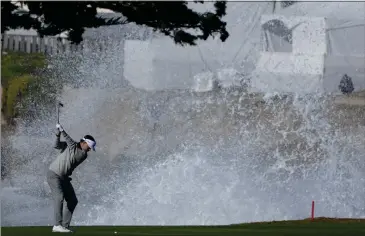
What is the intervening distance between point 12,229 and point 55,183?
2.86ft

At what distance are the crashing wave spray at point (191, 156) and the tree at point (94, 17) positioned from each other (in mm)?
5314

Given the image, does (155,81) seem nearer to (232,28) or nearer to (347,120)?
(232,28)

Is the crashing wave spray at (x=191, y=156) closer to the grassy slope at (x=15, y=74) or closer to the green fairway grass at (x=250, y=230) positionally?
the grassy slope at (x=15, y=74)

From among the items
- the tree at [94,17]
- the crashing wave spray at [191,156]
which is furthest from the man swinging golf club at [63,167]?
the crashing wave spray at [191,156]

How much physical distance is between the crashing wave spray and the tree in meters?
5.31

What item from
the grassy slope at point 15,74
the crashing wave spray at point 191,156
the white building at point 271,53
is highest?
the white building at point 271,53

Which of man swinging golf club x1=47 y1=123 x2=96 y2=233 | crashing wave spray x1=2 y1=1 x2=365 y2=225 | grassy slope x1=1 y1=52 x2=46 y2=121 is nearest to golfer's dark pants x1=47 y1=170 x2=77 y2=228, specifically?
man swinging golf club x1=47 y1=123 x2=96 y2=233

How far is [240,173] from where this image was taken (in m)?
28.7

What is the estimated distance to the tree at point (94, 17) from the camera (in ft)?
58.8

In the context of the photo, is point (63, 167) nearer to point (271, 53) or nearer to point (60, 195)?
point (60, 195)

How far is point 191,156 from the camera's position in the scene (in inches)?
1230

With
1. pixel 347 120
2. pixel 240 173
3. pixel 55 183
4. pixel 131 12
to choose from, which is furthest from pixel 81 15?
pixel 347 120

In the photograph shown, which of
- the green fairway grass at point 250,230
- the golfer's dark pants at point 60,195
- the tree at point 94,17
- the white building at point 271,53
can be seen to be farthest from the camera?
the white building at point 271,53

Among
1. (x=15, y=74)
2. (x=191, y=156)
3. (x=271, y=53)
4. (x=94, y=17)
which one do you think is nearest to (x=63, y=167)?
(x=94, y=17)
